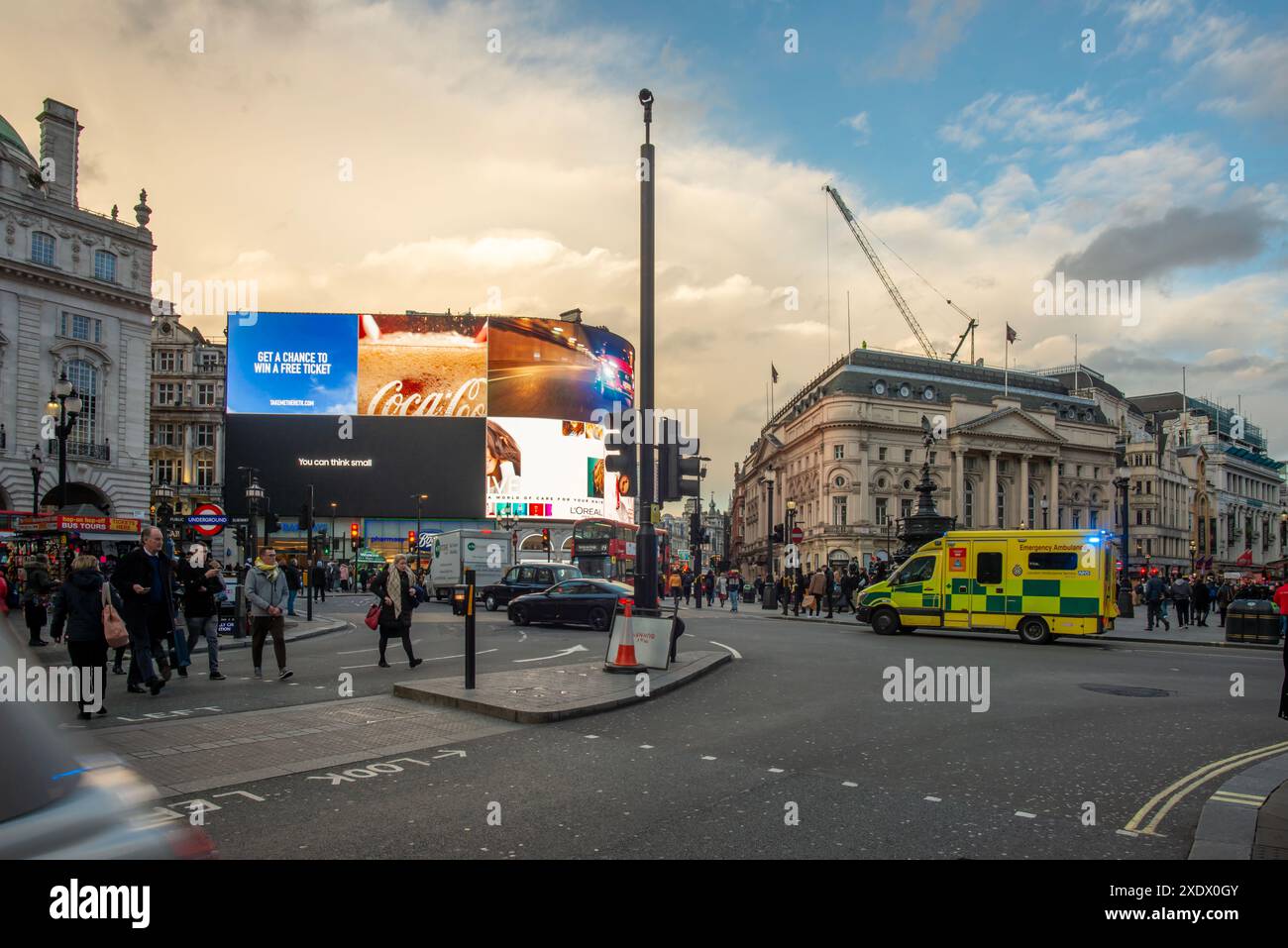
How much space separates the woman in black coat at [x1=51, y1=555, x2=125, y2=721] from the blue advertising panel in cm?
7255

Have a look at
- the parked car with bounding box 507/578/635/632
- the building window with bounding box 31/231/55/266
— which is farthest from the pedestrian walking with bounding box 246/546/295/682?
the building window with bounding box 31/231/55/266

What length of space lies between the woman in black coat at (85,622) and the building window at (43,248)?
4802 centimetres

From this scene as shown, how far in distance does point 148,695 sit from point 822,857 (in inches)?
373

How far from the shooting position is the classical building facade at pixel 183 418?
3260 inches

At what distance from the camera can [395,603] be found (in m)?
14.4

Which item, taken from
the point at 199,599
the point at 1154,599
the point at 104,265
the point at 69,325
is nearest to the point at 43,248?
the point at 104,265

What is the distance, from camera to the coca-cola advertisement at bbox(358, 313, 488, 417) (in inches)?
3125

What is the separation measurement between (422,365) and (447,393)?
129 inches

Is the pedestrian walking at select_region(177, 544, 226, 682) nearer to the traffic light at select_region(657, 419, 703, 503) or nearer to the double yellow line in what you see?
the traffic light at select_region(657, 419, 703, 503)

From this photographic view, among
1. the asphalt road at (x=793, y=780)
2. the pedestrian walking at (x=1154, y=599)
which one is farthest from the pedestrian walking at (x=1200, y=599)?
the asphalt road at (x=793, y=780)

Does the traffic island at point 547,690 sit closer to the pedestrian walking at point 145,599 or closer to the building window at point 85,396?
the pedestrian walking at point 145,599

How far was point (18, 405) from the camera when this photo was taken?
48.0 m
